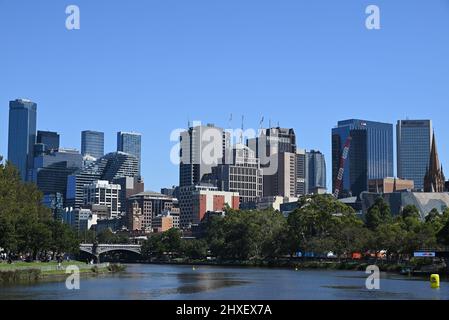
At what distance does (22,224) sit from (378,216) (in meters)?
89.1

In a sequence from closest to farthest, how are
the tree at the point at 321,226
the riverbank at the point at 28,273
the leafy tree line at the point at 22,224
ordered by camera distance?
the riverbank at the point at 28,273 → the leafy tree line at the point at 22,224 → the tree at the point at 321,226

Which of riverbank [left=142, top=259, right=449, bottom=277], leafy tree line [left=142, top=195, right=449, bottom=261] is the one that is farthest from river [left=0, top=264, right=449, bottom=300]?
leafy tree line [left=142, top=195, right=449, bottom=261]

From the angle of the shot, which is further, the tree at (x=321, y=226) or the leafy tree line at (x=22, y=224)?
the tree at (x=321, y=226)

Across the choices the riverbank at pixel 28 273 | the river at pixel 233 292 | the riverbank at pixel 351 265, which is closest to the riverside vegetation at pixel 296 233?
the riverbank at pixel 351 265

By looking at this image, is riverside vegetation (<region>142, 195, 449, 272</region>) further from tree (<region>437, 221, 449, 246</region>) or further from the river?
the river

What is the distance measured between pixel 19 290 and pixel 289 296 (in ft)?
82.6

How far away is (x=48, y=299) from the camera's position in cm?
6506

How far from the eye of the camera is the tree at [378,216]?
174000 mm

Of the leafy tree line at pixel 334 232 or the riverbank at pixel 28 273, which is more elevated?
the leafy tree line at pixel 334 232

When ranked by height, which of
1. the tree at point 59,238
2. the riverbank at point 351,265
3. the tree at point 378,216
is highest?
the tree at point 378,216

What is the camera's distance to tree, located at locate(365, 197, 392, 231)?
174 m

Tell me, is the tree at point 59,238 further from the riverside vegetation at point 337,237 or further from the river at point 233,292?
the riverside vegetation at point 337,237

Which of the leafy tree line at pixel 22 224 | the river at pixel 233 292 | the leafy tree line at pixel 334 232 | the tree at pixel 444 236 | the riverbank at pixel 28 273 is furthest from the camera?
the leafy tree line at pixel 334 232

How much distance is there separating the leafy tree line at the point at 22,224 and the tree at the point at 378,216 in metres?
66.2
